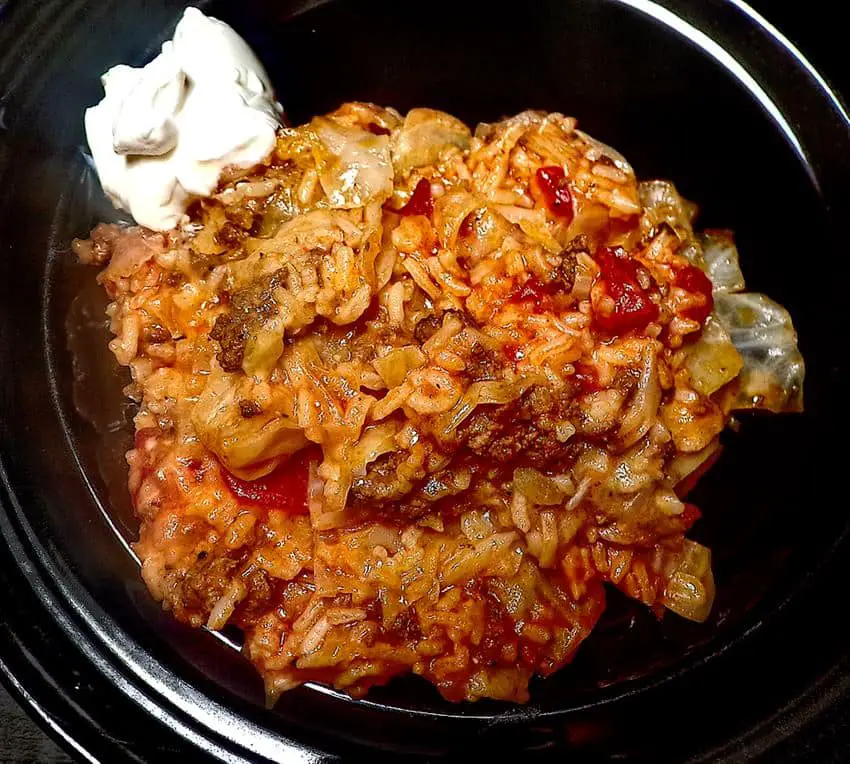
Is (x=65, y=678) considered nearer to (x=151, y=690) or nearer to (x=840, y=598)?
(x=151, y=690)

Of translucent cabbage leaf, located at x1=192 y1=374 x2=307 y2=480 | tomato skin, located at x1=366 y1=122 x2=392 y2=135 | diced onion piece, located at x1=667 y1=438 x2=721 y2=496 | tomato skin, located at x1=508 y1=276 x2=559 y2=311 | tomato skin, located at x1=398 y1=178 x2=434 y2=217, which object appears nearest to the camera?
translucent cabbage leaf, located at x1=192 y1=374 x2=307 y2=480

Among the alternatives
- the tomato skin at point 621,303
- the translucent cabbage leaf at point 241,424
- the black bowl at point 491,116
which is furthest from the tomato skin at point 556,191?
the translucent cabbage leaf at point 241,424

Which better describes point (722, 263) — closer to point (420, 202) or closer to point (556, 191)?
point (556, 191)

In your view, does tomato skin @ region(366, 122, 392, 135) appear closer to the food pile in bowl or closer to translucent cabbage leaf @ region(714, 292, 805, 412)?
the food pile in bowl

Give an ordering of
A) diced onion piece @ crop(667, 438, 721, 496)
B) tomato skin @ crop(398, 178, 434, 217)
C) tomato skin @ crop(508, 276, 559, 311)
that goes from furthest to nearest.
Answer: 1. tomato skin @ crop(398, 178, 434, 217)
2. diced onion piece @ crop(667, 438, 721, 496)
3. tomato skin @ crop(508, 276, 559, 311)

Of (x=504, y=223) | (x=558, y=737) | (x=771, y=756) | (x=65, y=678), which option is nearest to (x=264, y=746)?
(x=65, y=678)

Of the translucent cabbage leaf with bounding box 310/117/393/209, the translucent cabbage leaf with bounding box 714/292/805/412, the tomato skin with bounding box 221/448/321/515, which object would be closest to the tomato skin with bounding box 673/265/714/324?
the translucent cabbage leaf with bounding box 714/292/805/412
